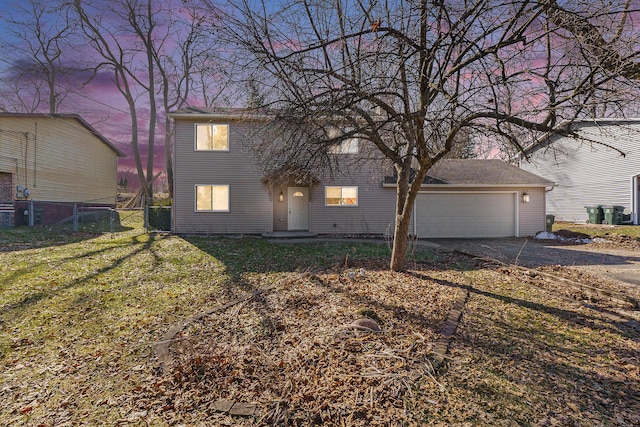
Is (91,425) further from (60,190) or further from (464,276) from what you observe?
(60,190)

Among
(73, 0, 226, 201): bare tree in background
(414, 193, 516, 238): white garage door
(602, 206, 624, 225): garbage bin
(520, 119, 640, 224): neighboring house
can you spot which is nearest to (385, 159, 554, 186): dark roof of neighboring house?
(414, 193, 516, 238): white garage door

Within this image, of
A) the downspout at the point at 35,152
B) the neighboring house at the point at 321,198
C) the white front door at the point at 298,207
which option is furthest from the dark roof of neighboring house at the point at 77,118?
the white front door at the point at 298,207

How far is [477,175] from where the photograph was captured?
14203 millimetres

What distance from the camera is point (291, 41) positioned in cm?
490

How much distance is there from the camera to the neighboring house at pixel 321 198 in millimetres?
12891

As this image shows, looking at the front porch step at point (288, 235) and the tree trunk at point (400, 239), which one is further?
the front porch step at point (288, 235)

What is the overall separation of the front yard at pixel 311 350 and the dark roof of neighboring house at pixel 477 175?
7459 mm

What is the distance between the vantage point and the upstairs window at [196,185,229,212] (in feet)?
42.8

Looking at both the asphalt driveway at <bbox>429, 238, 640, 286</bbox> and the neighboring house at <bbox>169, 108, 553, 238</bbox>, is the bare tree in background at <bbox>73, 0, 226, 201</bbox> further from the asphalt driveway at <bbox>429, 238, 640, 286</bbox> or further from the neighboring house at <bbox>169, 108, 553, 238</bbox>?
the asphalt driveway at <bbox>429, 238, 640, 286</bbox>

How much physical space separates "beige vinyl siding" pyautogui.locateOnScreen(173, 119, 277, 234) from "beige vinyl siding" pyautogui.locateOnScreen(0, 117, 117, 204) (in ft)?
23.5

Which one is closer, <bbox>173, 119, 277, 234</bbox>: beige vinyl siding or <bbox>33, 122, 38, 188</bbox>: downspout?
<bbox>173, 119, 277, 234</bbox>: beige vinyl siding


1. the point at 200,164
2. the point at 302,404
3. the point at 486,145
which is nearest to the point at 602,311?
the point at 486,145

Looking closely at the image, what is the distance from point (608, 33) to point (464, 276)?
4.64 meters

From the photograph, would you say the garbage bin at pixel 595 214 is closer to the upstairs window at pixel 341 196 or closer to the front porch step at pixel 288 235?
the upstairs window at pixel 341 196
